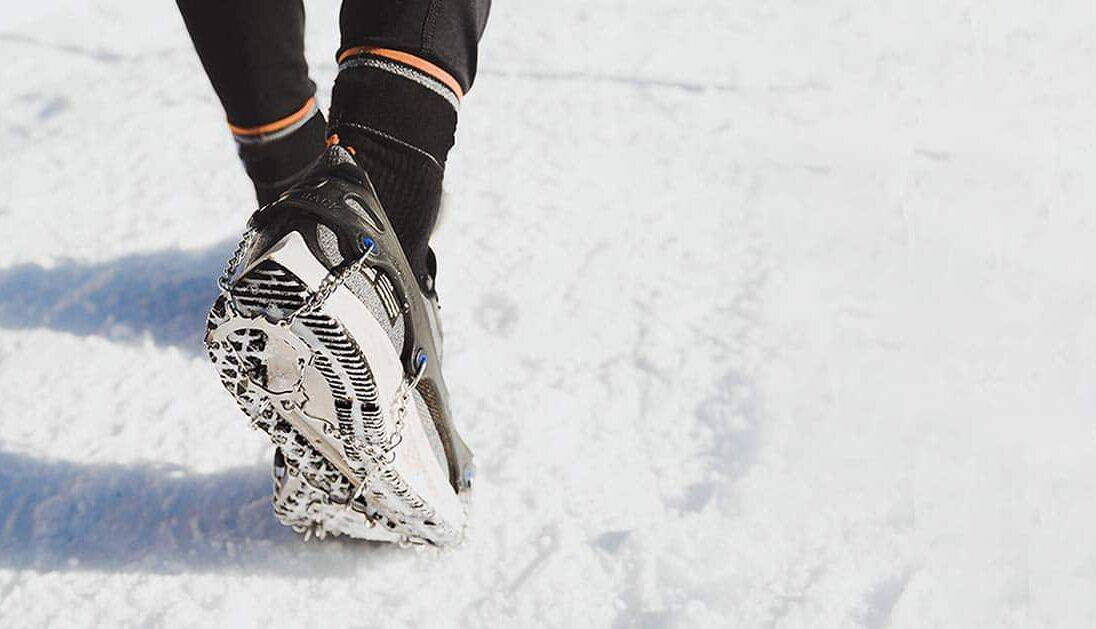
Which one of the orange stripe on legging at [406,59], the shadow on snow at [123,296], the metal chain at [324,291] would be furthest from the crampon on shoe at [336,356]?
the shadow on snow at [123,296]

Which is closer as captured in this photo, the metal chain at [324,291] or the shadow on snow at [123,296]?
the metal chain at [324,291]

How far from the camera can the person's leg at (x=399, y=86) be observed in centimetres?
93

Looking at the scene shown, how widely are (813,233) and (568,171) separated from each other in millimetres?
504

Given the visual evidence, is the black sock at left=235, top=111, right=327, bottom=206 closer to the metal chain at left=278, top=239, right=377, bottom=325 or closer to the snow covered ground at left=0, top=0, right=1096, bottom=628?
the snow covered ground at left=0, top=0, right=1096, bottom=628

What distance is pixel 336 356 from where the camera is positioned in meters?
0.81

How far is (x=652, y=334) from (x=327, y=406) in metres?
0.74

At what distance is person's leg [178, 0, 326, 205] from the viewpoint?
105 cm

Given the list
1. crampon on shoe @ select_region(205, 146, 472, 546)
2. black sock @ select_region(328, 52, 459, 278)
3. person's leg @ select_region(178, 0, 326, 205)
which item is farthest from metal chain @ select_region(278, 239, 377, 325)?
person's leg @ select_region(178, 0, 326, 205)

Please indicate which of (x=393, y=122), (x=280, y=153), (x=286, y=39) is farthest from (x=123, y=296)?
(x=393, y=122)

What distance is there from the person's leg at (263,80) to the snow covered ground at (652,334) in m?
0.40

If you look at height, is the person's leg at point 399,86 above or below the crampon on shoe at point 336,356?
above

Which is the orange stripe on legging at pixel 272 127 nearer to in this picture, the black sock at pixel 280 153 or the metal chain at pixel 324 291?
the black sock at pixel 280 153

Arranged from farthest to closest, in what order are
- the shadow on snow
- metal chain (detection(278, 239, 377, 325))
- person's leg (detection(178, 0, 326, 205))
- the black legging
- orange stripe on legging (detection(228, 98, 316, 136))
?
1. the shadow on snow
2. orange stripe on legging (detection(228, 98, 316, 136))
3. person's leg (detection(178, 0, 326, 205))
4. the black legging
5. metal chain (detection(278, 239, 377, 325))

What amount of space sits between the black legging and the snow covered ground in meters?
0.48
